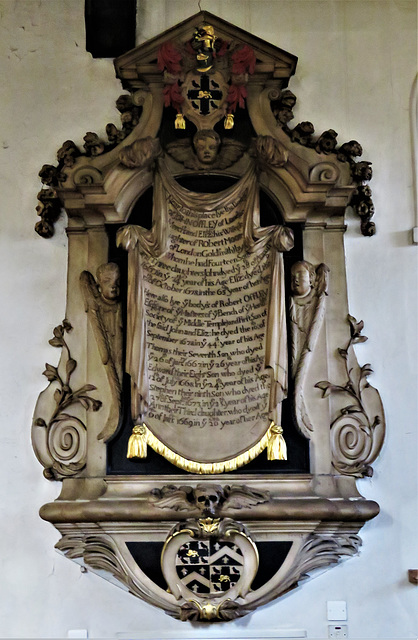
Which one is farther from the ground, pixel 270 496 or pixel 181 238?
pixel 181 238

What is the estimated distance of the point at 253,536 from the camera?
15.9 feet

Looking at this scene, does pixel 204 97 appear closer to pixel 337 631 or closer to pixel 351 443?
pixel 351 443

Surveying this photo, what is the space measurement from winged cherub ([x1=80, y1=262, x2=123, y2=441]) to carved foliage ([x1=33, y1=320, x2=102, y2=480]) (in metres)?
0.12

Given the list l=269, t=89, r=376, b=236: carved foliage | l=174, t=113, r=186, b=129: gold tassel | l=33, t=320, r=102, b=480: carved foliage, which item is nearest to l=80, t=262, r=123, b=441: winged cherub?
l=33, t=320, r=102, b=480: carved foliage

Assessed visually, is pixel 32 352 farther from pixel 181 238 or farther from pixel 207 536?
pixel 207 536

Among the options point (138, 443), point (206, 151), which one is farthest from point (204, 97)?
point (138, 443)

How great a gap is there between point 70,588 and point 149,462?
71 centimetres

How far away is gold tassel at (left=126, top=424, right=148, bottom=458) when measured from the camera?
16.1ft

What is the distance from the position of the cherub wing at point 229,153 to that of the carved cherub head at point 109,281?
2.53 ft

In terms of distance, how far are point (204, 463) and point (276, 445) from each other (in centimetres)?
36

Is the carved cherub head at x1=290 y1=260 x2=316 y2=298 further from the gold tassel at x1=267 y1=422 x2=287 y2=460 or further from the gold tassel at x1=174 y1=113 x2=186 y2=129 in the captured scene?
the gold tassel at x1=174 y1=113 x2=186 y2=129

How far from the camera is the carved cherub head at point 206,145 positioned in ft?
→ 17.2

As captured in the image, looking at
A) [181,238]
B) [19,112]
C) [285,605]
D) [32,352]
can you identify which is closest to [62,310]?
[32,352]

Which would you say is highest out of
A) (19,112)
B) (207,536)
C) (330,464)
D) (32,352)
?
(19,112)
